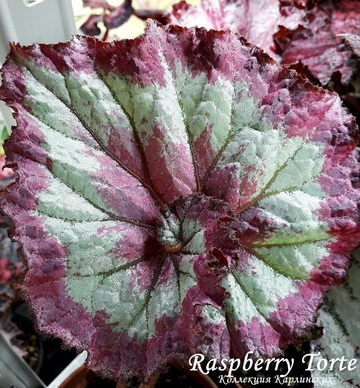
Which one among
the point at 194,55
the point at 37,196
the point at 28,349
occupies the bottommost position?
the point at 28,349

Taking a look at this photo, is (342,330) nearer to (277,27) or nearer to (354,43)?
(354,43)

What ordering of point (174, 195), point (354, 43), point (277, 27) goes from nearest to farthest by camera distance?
1. point (174, 195)
2. point (354, 43)
3. point (277, 27)

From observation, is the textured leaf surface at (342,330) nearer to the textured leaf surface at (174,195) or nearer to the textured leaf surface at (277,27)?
the textured leaf surface at (174,195)

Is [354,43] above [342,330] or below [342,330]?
above

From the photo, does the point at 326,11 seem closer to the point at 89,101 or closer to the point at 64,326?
the point at 89,101

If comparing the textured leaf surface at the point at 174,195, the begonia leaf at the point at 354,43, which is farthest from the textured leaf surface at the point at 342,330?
the begonia leaf at the point at 354,43

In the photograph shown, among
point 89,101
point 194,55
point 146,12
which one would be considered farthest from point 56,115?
point 146,12

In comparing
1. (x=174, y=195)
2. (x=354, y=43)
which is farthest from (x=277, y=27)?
(x=174, y=195)
